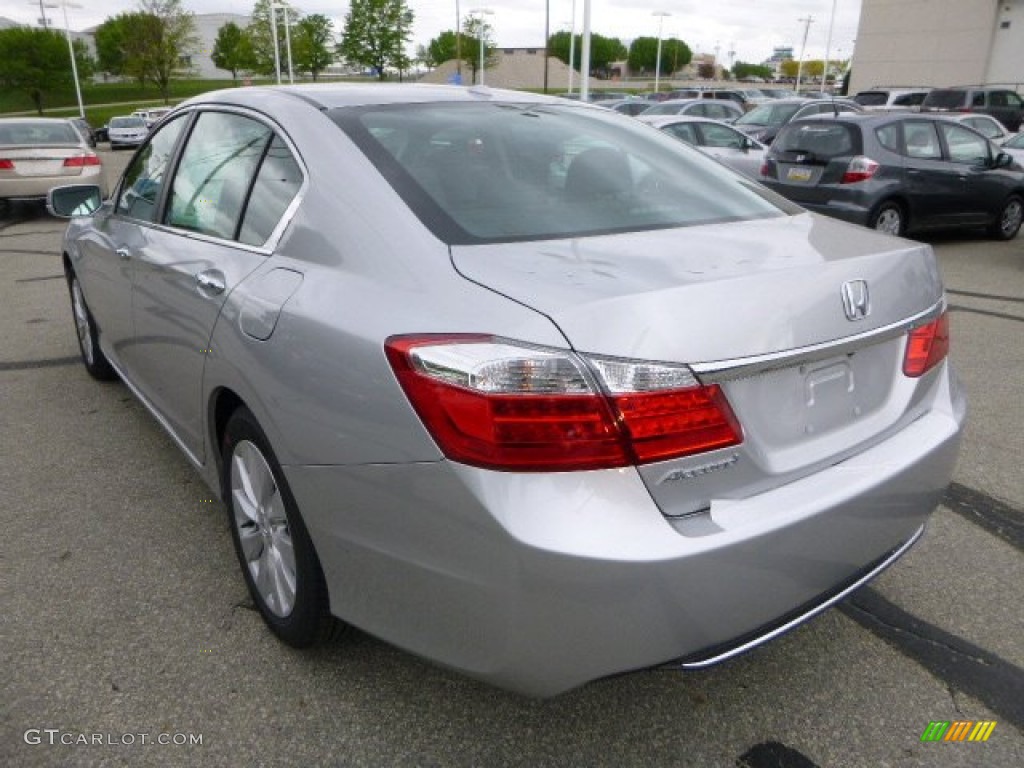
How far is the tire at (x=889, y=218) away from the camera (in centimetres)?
940

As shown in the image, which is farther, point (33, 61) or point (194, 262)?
point (33, 61)

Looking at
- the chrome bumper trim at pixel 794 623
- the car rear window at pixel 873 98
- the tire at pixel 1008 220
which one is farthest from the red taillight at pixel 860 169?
the car rear window at pixel 873 98

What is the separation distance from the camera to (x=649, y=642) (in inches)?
68.0

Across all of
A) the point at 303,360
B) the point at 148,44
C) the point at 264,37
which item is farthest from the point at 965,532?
the point at 264,37

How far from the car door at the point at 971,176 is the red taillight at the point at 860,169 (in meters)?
1.37

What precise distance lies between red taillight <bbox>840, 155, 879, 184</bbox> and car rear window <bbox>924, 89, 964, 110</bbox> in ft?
57.0

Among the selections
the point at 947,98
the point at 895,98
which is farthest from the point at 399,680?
the point at 895,98

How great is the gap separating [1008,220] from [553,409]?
11489mm

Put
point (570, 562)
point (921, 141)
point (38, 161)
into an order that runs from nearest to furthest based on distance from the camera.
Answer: point (570, 562) → point (921, 141) → point (38, 161)

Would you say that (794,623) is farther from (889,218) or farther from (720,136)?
(720,136)

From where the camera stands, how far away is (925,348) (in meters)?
2.28

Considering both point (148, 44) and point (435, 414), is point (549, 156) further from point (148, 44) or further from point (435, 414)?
point (148, 44)

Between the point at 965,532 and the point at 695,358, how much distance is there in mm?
2168

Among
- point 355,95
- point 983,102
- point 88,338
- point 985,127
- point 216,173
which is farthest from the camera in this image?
point 983,102
